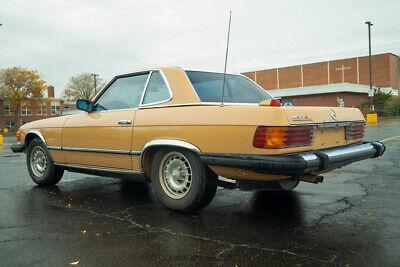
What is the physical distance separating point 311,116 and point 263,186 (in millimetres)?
839

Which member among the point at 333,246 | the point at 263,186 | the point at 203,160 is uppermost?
the point at 203,160

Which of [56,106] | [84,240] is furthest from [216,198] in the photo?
[56,106]

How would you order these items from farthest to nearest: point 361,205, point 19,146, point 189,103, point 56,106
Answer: point 56,106 → point 19,146 → point 361,205 → point 189,103

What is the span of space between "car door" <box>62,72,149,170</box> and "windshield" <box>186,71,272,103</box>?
2.38 feet

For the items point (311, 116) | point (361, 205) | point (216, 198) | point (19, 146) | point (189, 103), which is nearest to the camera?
point (311, 116)

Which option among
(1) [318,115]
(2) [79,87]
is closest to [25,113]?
(2) [79,87]

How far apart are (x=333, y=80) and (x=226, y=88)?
61.4m

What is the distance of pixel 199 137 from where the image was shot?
12.9 feet

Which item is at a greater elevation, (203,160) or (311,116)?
(311,116)

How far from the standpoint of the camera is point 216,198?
16.9 ft

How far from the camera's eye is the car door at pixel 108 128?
4762mm

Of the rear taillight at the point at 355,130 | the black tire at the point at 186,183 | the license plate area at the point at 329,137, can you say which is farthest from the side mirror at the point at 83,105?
the rear taillight at the point at 355,130

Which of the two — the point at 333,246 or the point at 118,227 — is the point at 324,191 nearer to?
the point at 333,246

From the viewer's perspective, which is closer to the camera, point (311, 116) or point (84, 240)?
point (84, 240)
